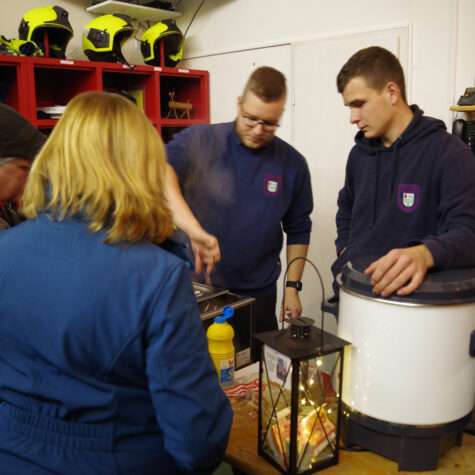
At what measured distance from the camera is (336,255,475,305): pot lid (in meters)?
0.95

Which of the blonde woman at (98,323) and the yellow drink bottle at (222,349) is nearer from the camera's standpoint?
the blonde woman at (98,323)

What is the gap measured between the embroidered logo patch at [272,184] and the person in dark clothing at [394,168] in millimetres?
→ 342

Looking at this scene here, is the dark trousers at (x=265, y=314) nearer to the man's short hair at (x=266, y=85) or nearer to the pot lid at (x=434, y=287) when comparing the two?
the man's short hair at (x=266, y=85)

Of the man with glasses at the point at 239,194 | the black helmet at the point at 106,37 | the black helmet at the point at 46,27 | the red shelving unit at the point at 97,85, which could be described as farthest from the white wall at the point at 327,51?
the man with glasses at the point at 239,194

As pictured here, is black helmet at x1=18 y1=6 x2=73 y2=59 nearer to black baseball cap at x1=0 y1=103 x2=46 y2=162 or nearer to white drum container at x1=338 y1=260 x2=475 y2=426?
black baseball cap at x1=0 y1=103 x2=46 y2=162

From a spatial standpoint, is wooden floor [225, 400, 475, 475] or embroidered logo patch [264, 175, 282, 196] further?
embroidered logo patch [264, 175, 282, 196]

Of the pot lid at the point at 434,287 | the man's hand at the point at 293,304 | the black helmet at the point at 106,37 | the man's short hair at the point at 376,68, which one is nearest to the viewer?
the pot lid at the point at 434,287

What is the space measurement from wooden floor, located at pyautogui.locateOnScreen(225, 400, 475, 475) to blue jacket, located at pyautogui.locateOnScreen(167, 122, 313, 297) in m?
0.93

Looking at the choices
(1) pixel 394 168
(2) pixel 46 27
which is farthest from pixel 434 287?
(2) pixel 46 27

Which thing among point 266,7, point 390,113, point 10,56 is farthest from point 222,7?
point 390,113

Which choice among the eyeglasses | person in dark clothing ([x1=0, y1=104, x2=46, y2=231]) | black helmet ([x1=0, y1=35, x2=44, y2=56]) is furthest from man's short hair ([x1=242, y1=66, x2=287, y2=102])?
black helmet ([x1=0, y1=35, x2=44, y2=56])

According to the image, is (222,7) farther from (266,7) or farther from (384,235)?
(384,235)

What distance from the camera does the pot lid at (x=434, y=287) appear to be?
0.95 meters

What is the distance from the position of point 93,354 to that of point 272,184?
1.30 metres
